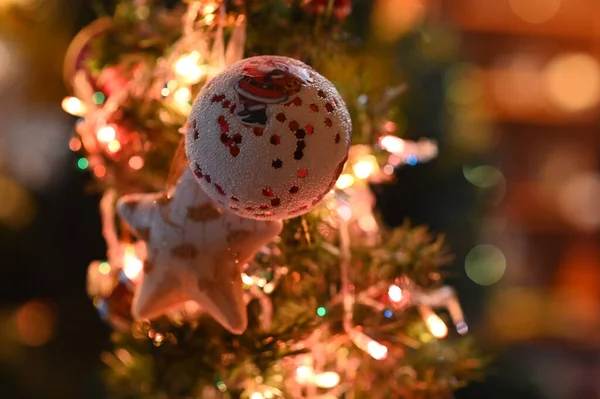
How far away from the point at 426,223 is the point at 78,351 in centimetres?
61

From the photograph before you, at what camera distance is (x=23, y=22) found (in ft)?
3.43

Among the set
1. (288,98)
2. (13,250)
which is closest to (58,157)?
(13,250)

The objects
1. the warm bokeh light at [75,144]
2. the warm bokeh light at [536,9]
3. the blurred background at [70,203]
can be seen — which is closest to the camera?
the warm bokeh light at [75,144]

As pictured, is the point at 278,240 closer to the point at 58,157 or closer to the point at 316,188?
the point at 316,188

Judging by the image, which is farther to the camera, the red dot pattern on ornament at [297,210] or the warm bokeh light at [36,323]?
the warm bokeh light at [36,323]

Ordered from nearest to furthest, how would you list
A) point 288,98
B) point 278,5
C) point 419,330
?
point 288,98 → point 278,5 → point 419,330

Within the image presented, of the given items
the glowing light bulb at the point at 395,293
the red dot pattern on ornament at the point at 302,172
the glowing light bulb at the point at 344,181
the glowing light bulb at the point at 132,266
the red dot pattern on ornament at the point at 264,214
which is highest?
the red dot pattern on ornament at the point at 302,172

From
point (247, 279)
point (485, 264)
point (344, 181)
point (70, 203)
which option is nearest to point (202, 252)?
point (247, 279)

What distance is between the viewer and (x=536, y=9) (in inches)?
83.7

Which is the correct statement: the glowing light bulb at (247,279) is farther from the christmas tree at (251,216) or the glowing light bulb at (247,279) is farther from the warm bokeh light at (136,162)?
the warm bokeh light at (136,162)

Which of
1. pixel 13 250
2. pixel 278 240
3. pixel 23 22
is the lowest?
pixel 13 250

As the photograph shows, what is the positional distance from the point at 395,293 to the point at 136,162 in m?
0.29

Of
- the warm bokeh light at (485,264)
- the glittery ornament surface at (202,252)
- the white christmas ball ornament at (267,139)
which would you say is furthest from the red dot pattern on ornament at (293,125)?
the warm bokeh light at (485,264)

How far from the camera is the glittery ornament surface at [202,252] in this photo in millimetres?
524
